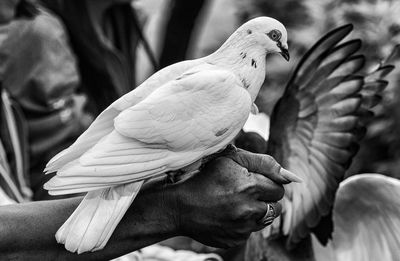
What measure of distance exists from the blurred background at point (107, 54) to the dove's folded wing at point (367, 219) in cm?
42

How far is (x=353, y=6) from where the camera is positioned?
381cm

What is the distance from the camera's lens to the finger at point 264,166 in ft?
4.30

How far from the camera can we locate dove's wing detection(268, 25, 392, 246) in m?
2.03

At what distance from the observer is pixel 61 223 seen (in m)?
1.35

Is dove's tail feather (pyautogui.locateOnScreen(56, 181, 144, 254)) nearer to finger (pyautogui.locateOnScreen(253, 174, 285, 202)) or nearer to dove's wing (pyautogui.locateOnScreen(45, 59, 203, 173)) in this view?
dove's wing (pyautogui.locateOnScreen(45, 59, 203, 173))

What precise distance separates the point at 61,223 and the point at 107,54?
2382mm

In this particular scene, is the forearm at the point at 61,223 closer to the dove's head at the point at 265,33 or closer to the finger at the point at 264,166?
the finger at the point at 264,166

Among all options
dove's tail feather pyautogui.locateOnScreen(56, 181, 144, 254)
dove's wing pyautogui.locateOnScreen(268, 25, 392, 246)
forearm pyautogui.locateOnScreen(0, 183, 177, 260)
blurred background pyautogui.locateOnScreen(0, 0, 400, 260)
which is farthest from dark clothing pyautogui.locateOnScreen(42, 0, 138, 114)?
dove's tail feather pyautogui.locateOnScreen(56, 181, 144, 254)

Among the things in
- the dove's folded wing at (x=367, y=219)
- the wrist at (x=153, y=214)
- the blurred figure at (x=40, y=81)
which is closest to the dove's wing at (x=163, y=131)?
the wrist at (x=153, y=214)

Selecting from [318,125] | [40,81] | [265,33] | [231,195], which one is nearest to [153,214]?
[231,195]

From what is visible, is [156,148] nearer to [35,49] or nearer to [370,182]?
[370,182]

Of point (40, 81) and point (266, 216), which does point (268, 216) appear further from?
point (40, 81)

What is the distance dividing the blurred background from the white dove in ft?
2.86

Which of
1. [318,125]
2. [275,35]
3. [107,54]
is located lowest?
[107,54]
